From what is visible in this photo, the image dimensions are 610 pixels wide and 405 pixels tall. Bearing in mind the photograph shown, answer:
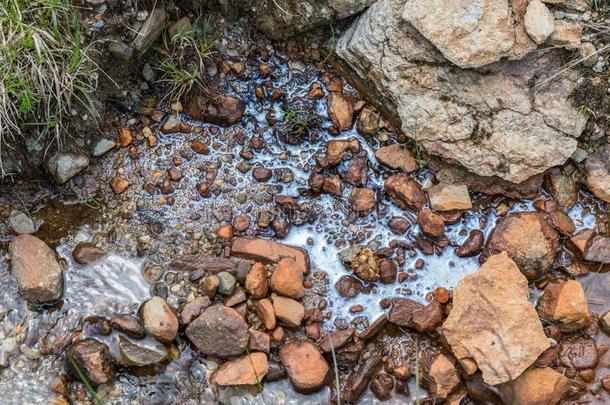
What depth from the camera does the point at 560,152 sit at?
3.20m

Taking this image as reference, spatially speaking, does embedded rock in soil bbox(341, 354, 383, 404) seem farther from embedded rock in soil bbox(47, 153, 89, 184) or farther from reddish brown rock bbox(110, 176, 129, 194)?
embedded rock in soil bbox(47, 153, 89, 184)

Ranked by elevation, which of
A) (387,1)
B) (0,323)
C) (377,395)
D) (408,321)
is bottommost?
(0,323)

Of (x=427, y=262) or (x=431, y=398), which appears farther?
(x=427, y=262)

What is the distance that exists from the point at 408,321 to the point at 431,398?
0.38 meters

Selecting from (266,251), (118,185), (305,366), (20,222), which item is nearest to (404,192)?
(266,251)

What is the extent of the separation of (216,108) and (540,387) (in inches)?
83.7

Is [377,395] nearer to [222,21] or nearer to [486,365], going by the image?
[486,365]

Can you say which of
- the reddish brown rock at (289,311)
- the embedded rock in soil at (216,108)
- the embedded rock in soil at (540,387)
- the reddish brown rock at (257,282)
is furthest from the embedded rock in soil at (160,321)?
the embedded rock in soil at (540,387)

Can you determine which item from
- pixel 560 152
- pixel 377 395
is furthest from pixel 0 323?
pixel 560 152

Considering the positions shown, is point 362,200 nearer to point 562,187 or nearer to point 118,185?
point 562,187

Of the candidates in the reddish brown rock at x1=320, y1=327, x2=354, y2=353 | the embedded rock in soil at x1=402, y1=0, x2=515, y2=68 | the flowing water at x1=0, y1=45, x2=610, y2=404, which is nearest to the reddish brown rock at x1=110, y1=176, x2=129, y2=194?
the flowing water at x1=0, y1=45, x2=610, y2=404

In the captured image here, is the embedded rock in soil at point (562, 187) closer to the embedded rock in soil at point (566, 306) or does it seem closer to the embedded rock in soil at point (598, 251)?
the embedded rock in soil at point (598, 251)

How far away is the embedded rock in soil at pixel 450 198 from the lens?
3314 mm

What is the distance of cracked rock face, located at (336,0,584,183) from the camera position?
10.4 ft
